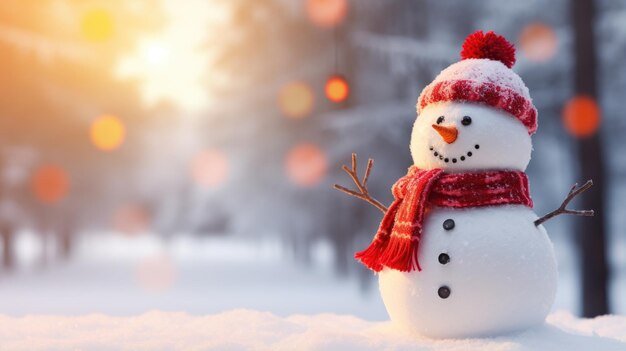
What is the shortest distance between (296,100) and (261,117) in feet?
5.89

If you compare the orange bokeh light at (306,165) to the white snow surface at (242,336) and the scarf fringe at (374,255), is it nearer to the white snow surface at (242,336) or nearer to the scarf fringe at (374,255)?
the white snow surface at (242,336)

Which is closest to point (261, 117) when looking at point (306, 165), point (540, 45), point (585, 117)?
point (306, 165)

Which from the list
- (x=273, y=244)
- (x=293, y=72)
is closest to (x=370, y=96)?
(x=293, y=72)

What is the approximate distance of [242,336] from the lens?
13.3 feet

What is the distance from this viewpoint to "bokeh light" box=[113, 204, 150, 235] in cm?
2942

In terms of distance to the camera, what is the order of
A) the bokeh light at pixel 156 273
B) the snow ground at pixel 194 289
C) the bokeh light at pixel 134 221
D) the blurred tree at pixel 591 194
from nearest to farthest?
the blurred tree at pixel 591 194
the snow ground at pixel 194 289
the bokeh light at pixel 156 273
the bokeh light at pixel 134 221

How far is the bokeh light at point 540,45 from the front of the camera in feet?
42.1

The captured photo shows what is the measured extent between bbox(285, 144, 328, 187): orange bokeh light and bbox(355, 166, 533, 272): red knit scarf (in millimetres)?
9778

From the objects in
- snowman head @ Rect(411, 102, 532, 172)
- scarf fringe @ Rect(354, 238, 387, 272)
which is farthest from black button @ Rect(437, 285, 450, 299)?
snowman head @ Rect(411, 102, 532, 172)

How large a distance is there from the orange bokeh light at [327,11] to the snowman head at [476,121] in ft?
29.3

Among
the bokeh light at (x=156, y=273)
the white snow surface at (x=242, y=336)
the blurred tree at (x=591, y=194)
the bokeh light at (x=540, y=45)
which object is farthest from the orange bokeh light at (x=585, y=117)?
the bokeh light at (x=156, y=273)

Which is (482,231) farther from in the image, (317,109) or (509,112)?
(317,109)

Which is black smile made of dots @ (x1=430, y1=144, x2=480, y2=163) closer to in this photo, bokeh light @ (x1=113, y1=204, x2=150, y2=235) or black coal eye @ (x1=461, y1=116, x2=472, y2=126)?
black coal eye @ (x1=461, y1=116, x2=472, y2=126)

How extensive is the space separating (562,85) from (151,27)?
9.68 meters
